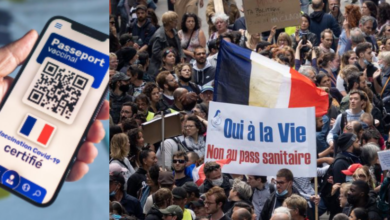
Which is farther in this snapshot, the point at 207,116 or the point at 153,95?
the point at 153,95

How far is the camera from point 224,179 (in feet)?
32.3

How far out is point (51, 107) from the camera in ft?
14.6

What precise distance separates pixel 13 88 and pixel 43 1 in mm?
446

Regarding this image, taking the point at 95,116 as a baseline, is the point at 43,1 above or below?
above

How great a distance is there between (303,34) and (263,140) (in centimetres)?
717

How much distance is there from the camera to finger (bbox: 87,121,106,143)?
4.46 metres

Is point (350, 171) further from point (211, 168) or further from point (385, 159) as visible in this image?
point (211, 168)

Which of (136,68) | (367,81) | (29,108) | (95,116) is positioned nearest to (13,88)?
(29,108)

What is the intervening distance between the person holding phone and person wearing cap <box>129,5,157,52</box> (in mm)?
2581

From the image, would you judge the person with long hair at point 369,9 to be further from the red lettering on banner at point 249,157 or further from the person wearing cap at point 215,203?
the person wearing cap at point 215,203

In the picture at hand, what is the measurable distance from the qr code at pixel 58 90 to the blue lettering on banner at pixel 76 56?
2cm

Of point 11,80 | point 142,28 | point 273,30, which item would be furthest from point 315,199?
point 142,28

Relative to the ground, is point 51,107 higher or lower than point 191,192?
lower

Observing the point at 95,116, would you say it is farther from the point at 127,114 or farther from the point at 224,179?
the point at 127,114
